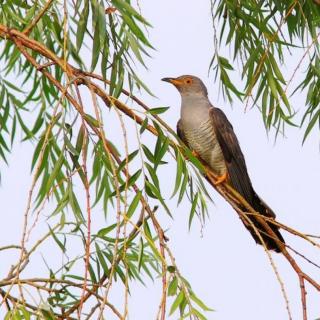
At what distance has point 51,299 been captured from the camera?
2713 millimetres

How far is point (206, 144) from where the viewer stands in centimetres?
475

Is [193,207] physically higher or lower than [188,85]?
lower

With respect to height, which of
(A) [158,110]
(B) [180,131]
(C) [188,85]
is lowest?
(A) [158,110]

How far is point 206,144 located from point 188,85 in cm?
62

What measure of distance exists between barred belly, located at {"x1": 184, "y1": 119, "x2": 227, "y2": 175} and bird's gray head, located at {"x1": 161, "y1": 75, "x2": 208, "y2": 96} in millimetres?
471

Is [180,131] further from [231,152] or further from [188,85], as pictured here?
[188,85]

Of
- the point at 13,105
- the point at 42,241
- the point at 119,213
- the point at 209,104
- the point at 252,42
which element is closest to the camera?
the point at 119,213

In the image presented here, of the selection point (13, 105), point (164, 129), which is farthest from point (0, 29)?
point (13, 105)

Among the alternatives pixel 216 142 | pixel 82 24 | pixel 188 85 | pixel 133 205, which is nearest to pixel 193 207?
pixel 133 205

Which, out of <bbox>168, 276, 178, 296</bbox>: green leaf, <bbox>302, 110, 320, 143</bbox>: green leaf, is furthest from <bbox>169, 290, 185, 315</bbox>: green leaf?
<bbox>302, 110, 320, 143</bbox>: green leaf

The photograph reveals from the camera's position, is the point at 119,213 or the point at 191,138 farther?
the point at 191,138

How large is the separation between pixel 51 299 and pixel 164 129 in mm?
652

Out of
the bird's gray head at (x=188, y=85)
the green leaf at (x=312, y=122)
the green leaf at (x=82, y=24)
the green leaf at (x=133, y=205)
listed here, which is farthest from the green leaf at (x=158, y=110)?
the bird's gray head at (x=188, y=85)

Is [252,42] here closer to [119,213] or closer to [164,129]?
[164,129]
